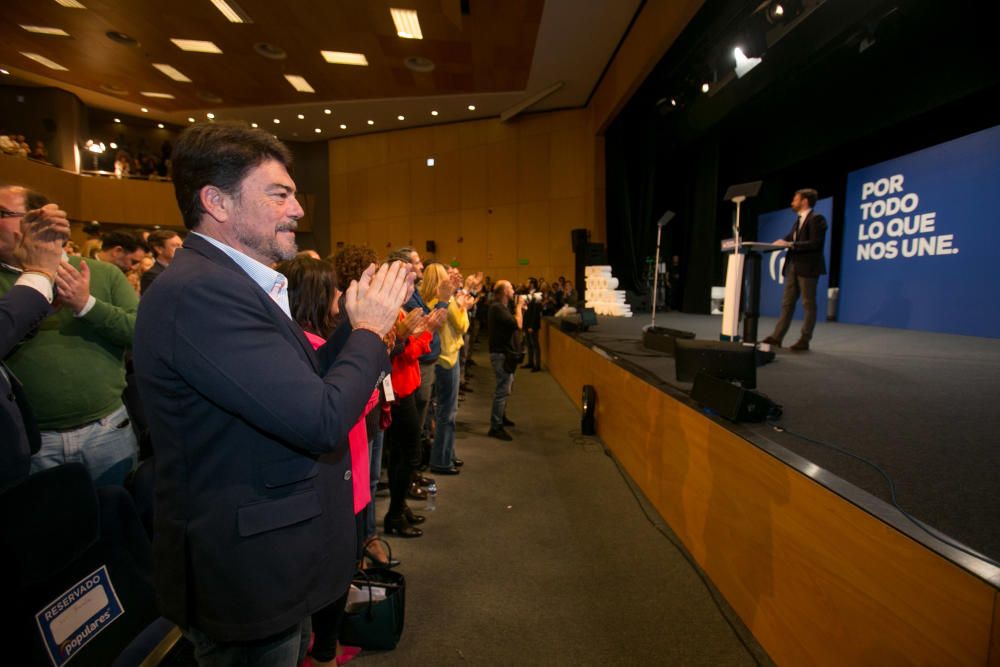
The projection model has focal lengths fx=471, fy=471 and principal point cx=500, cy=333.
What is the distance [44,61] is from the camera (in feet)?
29.0

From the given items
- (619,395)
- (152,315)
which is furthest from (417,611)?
(619,395)

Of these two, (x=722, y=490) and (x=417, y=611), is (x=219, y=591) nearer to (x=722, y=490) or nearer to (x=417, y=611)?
(x=417, y=611)

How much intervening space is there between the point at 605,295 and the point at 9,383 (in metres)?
8.00

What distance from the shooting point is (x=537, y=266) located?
12289 millimetres

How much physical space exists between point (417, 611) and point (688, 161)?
11.0 m

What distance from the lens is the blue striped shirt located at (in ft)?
3.03

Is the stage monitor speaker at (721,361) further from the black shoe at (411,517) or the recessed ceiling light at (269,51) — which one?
the recessed ceiling light at (269,51)

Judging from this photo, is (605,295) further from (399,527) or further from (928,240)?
(399,527)

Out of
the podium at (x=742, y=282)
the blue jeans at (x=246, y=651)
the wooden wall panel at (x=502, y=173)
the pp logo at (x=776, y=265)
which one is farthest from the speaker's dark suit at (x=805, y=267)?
the wooden wall panel at (x=502, y=173)

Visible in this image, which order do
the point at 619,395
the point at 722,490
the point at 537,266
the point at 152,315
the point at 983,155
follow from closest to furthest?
1. the point at 152,315
2. the point at 722,490
3. the point at 619,395
4. the point at 983,155
5. the point at 537,266

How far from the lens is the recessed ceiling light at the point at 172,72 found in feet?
28.5

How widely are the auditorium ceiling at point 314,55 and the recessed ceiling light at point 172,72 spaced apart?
4 cm

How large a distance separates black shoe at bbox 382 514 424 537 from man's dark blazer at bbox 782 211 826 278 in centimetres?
375

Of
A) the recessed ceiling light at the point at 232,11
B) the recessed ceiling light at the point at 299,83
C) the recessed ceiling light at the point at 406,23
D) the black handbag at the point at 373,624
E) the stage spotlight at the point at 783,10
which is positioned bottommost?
the black handbag at the point at 373,624
